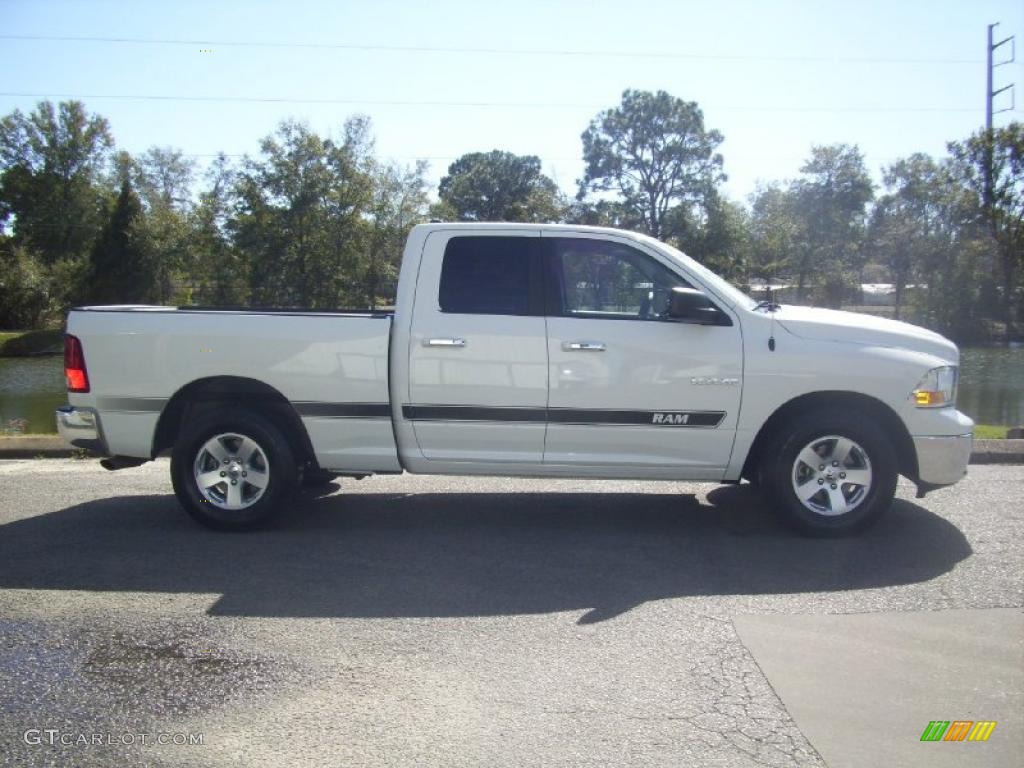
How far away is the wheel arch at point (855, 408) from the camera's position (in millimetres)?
6145

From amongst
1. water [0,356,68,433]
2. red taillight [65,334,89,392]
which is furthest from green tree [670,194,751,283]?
red taillight [65,334,89,392]

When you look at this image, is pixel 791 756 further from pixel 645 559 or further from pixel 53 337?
pixel 53 337

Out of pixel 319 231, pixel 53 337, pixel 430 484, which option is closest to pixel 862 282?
pixel 319 231

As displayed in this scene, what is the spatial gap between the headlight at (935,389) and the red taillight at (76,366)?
222 inches

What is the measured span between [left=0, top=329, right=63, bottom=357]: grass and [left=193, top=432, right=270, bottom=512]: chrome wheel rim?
35.6 m

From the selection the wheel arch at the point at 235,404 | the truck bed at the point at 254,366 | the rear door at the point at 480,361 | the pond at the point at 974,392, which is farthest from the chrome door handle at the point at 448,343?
the pond at the point at 974,392

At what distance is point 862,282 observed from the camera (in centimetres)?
4478

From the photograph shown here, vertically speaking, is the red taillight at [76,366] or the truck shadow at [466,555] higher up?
the red taillight at [76,366]

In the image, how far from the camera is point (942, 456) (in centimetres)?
608

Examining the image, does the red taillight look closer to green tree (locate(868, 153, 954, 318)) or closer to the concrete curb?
the concrete curb

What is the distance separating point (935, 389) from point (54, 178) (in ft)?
253

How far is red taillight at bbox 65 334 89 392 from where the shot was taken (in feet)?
20.9

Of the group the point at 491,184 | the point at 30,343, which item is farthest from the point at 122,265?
the point at 491,184

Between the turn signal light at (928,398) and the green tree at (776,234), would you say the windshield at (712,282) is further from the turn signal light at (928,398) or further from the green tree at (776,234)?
the green tree at (776,234)
